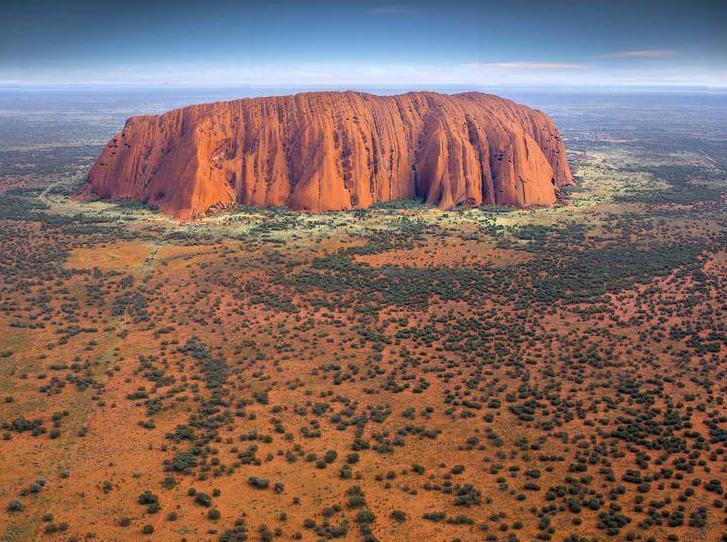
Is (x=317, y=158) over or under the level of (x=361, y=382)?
over

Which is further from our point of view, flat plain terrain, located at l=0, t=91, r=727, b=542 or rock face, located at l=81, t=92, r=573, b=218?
rock face, located at l=81, t=92, r=573, b=218

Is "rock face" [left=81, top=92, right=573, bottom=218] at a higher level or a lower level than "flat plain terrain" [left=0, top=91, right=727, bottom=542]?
higher

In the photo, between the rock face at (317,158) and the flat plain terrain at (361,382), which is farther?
the rock face at (317,158)

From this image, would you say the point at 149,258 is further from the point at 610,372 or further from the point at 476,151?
the point at 476,151

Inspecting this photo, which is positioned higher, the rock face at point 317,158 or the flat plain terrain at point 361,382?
the rock face at point 317,158
